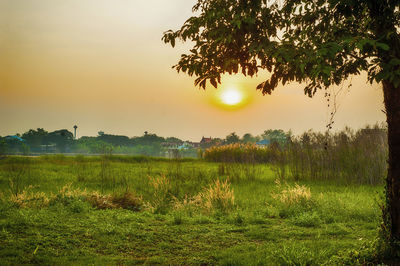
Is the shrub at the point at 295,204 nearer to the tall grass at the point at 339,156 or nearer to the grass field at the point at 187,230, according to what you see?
the grass field at the point at 187,230

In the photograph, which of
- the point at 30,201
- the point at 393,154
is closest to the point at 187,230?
the point at 393,154

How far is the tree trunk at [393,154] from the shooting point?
4.51 m

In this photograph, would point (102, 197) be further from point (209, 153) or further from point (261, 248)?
point (209, 153)

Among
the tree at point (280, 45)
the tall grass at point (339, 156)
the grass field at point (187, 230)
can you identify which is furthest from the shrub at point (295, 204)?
the tall grass at point (339, 156)

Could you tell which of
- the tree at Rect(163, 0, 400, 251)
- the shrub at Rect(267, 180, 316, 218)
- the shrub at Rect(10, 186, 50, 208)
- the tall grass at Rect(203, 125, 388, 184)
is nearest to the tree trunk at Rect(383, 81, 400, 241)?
the tree at Rect(163, 0, 400, 251)

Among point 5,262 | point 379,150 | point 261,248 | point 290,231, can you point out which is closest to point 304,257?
point 261,248

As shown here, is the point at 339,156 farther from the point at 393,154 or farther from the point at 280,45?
the point at 280,45

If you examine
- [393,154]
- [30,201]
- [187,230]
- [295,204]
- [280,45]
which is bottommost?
[187,230]

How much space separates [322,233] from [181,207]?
354 centimetres

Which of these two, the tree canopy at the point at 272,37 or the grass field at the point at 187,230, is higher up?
the tree canopy at the point at 272,37

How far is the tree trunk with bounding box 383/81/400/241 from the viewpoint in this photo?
177 inches

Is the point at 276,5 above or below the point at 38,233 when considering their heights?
above

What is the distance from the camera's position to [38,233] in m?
6.02

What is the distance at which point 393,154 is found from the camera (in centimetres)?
455
